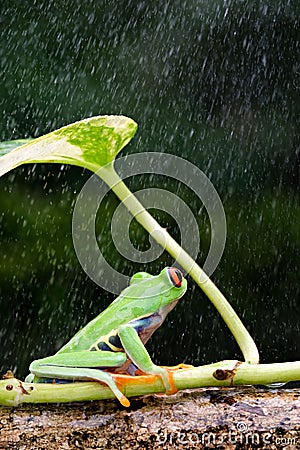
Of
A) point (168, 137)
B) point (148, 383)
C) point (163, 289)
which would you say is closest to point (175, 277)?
point (163, 289)

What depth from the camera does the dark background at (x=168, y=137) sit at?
269cm

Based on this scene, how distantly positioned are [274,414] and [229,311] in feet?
0.49

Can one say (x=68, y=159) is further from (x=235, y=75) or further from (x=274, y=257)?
(x=235, y=75)

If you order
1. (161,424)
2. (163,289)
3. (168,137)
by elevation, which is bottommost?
(168,137)

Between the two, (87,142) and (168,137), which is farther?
(168,137)

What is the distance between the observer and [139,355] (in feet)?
2.63

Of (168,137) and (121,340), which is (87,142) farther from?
(168,137)

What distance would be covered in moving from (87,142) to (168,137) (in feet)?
6.97

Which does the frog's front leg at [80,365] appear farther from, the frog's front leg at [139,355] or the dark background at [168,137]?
the dark background at [168,137]

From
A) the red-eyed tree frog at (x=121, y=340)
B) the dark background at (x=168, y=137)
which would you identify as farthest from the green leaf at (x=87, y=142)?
the dark background at (x=168, y=137)

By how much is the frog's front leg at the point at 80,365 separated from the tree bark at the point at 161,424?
4 cm

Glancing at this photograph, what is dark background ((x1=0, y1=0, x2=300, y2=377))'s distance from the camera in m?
2.69

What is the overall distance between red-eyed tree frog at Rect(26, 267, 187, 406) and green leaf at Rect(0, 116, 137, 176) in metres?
0.17

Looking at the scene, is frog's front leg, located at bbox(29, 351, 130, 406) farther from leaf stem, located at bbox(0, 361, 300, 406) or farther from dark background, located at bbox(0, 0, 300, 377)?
dark background, located at bbox(0, 0, 300, 377)
